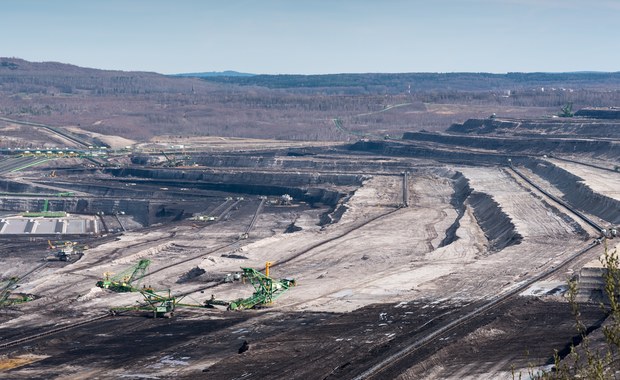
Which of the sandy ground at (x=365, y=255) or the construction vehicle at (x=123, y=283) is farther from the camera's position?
the construction vehicle at (x=123, y=283)

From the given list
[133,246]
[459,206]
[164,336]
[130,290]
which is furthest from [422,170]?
[164,336]

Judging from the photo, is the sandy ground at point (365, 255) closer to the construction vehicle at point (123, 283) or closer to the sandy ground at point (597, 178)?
the construction vehicle at point (123, 283)

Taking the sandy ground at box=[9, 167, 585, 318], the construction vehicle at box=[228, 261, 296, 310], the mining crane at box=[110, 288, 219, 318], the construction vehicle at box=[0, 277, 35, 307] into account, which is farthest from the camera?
the construction vehicle at box=[0, 277, 35, 307]

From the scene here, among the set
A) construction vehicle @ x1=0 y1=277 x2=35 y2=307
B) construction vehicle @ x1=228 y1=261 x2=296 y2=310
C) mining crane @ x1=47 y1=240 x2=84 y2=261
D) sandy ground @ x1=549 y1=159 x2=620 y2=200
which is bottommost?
mining crane @ x1=47 y1=240 x2=84 y2=261

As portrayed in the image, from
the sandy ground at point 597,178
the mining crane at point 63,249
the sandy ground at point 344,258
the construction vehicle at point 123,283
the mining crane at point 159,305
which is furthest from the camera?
the sandy ground at point 597,178

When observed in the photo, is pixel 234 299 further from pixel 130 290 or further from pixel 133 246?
pixel 133 246

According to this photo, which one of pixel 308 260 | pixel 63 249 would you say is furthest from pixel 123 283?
pixel 63 249

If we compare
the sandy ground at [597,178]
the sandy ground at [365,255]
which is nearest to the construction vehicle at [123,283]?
the sandy ground at [365,255]

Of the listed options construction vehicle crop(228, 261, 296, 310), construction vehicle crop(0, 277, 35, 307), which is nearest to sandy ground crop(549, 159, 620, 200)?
construction vehicle crop(228, 261, 296, 310)

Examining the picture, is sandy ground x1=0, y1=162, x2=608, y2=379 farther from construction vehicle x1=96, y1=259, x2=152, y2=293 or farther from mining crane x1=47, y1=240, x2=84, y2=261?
mining crane x1=47, y1=240, x2=84, y2=261
